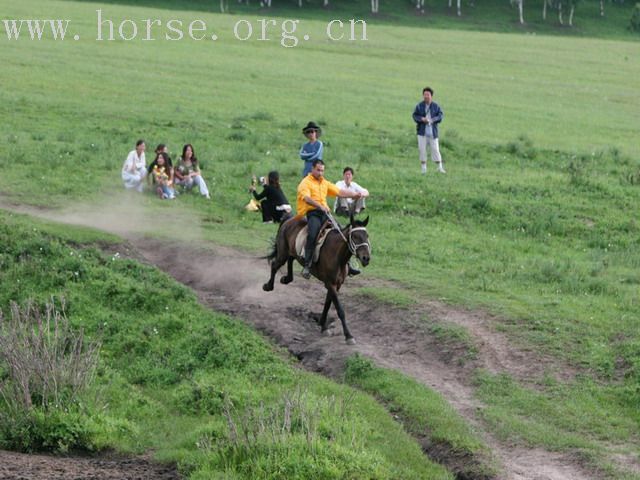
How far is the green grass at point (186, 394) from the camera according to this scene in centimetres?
1316

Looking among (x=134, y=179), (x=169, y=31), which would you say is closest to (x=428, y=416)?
(x=134, y=179)

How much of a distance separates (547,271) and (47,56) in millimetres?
30787

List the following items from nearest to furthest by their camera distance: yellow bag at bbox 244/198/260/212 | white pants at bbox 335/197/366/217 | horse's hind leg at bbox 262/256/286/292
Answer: horse's hind leg at bbox 262/256/286/292
white pants at bbox 335/197/366/217
yellow bag at bbox 244/198/260/212

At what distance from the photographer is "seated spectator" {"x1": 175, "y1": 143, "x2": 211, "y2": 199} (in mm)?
26719

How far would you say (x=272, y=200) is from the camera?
2341 centimetres

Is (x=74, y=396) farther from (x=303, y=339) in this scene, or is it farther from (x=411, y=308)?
(x=411, y=308)

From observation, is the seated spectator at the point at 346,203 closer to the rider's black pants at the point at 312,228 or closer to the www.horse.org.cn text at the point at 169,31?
the rider's black pants at the point at 312,228

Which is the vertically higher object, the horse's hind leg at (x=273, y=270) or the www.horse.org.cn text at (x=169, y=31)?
the www.horse.org.cn text at (x=169, y=31)

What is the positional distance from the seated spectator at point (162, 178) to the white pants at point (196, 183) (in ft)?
1.09

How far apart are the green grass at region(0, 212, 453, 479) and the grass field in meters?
2.20

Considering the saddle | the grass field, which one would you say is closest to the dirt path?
the grass field

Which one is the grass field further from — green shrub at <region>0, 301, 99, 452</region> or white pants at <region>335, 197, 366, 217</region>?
green shrub at <region>0, 301, 99, 452</region>

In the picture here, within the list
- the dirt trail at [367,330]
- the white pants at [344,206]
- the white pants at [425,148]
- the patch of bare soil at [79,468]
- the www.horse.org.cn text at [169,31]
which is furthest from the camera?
the www.horse.org.cn text at [169,31]

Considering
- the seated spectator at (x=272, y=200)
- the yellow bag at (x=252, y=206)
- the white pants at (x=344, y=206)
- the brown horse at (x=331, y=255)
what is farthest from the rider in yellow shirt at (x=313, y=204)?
the yellow bag at (x=252, y=206)
